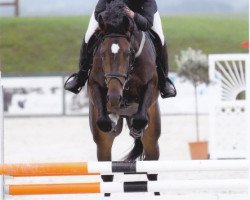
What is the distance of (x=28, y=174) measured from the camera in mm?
4398

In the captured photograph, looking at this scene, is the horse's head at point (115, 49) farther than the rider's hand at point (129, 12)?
No

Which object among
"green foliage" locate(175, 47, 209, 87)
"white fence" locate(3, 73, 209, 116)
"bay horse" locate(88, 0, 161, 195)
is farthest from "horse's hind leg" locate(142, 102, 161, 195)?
"white fence" locate(3, 73, 209, 116)

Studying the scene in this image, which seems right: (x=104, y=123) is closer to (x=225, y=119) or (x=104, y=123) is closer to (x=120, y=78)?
(x=120, y=78)

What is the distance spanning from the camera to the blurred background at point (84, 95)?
1008 cm

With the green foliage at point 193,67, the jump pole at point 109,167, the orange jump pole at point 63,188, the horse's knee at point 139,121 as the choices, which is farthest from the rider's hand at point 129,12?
the green foliage at point 193,67

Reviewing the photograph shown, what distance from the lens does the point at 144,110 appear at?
4875 mm

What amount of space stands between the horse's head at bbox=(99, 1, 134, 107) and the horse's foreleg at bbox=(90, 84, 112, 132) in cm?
22

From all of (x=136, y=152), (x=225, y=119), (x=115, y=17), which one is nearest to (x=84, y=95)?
(x=225, y=119)

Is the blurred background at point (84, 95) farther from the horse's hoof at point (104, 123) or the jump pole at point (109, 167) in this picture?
the jump pole at point (109, 167)

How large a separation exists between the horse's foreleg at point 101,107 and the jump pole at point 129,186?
43cm

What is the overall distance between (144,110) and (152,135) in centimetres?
69

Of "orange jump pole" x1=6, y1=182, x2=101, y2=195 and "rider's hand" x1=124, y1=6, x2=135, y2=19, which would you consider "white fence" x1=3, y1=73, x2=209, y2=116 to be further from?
"orange jump pole" x1=6, y1=182, x2=101, y2=195

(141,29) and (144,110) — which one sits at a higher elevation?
(141,29)

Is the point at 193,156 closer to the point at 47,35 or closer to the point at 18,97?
the point at 18,97
